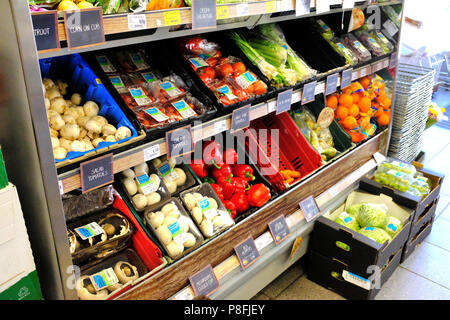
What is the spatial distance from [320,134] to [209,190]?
1116 mm

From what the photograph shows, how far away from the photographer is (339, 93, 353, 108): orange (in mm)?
2830

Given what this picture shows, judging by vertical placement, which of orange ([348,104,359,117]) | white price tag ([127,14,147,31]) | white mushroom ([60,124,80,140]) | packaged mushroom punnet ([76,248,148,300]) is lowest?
packaged mushroom punnet ([76,248,148,300])

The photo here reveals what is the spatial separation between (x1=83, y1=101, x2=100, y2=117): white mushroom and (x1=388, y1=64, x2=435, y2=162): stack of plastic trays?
2.56m

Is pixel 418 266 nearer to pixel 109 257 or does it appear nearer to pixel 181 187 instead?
pixel 181 187

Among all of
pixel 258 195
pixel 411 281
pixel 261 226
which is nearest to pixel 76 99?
pixel 258 195

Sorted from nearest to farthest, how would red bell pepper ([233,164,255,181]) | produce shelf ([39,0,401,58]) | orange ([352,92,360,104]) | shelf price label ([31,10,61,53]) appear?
shelf price label ([31,10,61,53])
produce shelf ([39,0,401,58])
red bell pepper ([233,164,255,181])
orange ([352,92,360,104])

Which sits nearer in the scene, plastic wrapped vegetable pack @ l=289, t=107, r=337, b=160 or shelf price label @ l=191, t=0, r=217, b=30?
shelf price label @ l=191, t=0, r=217, b=30

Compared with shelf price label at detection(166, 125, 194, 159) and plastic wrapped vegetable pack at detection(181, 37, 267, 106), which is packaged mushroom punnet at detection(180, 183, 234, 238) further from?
plastic wrapped vegetable pack at detection(181, 37, 267, 106)

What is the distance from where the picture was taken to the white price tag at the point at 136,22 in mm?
1275

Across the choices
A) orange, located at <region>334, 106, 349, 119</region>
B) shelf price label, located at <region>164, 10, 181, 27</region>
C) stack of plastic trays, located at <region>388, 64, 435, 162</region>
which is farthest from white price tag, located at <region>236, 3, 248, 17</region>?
stack of plastic trays, located at <region>388, 64, 435, 162</region>

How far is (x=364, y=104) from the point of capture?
289 centimetres

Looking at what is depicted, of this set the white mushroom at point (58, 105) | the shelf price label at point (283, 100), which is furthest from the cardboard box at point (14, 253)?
the shelf price label at point (283, 100)

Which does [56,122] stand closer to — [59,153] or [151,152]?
[59,153]
